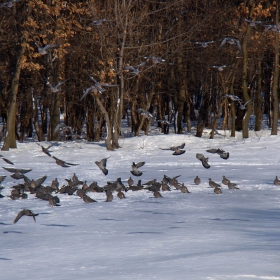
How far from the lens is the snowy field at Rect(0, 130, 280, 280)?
6.73 m

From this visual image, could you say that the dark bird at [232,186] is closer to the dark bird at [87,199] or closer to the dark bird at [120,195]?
the dark bird at [120,195]

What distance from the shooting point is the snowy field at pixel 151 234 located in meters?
6.73

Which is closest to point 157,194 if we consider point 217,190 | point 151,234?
point 217,190

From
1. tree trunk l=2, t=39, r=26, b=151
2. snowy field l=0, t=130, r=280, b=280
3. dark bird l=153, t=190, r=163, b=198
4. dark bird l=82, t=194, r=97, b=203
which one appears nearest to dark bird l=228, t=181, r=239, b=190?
snowy field l=0, t=130, r=280, b=280

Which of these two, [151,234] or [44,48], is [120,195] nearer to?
[151,234]

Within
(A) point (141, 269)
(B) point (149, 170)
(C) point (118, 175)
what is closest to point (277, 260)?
(A) point (141, 269)

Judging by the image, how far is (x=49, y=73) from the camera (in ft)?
96.2

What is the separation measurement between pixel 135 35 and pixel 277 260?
2148cm

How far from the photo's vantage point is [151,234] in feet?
29.4

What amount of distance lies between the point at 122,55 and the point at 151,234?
1729cm

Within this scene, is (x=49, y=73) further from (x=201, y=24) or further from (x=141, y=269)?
(x=141, y=269)

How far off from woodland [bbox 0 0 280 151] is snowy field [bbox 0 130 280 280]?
29.4ft

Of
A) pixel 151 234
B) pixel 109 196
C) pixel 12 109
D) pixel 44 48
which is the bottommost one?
pixel 151 234

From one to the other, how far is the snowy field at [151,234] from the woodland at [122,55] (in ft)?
29.4
